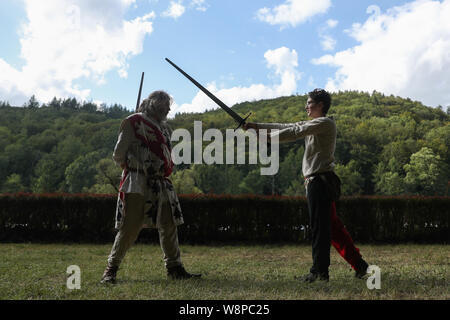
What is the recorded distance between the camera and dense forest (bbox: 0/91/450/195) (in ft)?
255

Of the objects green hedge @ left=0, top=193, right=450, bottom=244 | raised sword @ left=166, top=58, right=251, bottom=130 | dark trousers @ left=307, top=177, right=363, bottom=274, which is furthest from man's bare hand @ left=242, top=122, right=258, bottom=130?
green hedge @ left=0, top=193, right=450, bottom=244

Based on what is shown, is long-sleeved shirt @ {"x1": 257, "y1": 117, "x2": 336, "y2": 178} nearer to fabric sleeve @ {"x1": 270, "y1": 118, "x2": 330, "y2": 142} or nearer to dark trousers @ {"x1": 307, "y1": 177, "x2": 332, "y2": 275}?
fabric sleeve @ {"x1": 270, "y1": 118, "x2": 330, "y2": 142}

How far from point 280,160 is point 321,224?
85.5 m

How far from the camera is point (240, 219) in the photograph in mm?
10508

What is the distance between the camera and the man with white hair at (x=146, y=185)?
3.79m

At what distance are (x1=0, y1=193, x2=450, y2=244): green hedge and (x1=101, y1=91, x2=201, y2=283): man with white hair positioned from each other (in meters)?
6.38

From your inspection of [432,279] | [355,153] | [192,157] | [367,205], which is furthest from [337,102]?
[432,279]

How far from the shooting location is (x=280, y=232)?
10.5 m

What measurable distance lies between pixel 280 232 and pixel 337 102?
333 ft

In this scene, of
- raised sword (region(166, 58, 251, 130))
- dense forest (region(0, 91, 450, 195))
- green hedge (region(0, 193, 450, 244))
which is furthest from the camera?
dense forest (region(0, 91, 450, 195))

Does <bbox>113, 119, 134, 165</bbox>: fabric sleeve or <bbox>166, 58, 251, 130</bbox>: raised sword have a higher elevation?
<bbox>166, 58, 251, 130</bbox>: raised sword

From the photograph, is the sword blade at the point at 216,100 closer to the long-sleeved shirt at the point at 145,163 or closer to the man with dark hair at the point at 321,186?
the man with dark hair at the point at 321,186

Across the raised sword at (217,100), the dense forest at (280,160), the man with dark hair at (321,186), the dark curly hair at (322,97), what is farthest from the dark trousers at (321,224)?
the dense forest at (280,160)
